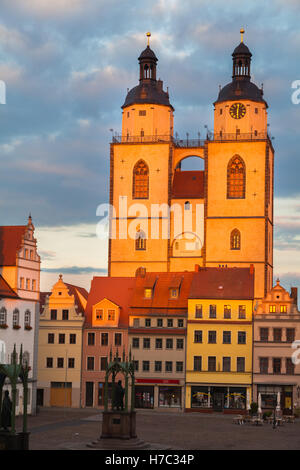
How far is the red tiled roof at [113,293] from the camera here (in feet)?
310

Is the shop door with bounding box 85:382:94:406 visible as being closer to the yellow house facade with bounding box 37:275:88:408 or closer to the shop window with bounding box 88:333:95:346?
the yellow house facade with bounding box 37:275:88:408

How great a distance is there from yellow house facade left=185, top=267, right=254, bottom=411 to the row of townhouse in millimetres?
97

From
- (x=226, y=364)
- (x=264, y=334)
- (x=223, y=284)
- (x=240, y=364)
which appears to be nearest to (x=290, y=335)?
(x=264, y=334)

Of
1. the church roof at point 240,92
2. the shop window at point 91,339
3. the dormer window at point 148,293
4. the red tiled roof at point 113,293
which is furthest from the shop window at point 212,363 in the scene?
the church roof at point 240,92

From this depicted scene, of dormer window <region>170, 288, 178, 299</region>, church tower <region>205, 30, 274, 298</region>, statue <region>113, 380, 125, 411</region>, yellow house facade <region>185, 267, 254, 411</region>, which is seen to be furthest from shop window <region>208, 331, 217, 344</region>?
statue <region>113, 380, 125, 411</region>

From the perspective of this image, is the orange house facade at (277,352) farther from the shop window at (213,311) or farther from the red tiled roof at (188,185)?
the red tiled roof at (188,185)

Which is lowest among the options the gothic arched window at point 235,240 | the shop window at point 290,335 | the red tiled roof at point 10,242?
the shop window at point 290,335

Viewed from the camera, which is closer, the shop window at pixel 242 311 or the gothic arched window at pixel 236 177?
the shop window at pixel 242 311

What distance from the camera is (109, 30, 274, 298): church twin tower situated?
109812mm

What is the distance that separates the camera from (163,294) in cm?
9388

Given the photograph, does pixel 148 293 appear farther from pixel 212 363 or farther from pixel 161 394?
pixel 161 394

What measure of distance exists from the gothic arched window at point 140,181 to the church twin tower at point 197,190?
0.12m

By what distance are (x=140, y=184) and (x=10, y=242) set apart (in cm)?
3538
